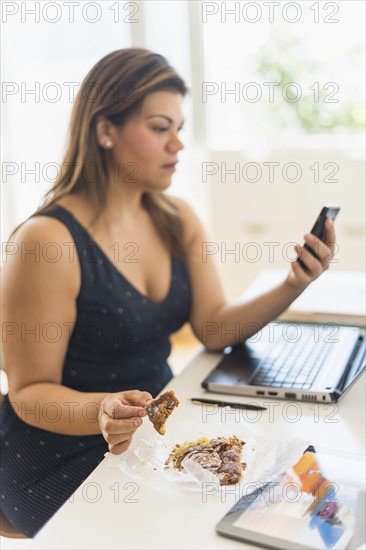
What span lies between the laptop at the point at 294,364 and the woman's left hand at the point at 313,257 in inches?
5.5

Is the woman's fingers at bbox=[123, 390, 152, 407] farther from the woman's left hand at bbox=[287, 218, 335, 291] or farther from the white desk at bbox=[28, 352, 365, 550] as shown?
the woman's left hand at bbox=[287, 218, 335, 291]

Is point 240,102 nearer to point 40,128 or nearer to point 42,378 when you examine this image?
point 40,128

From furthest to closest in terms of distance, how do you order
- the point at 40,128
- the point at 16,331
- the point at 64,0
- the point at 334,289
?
1. the point at 40,128
2. the point at 64,0
3. the point at 334,289
4. the point at 16,331

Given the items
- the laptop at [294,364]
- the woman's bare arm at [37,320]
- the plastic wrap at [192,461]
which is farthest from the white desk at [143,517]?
the woman's bare arm at [37,320]

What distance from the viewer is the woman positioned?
1.21m

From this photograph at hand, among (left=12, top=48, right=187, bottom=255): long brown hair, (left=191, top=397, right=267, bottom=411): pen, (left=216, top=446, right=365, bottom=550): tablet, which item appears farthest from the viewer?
(left=12, top=48, right=187, bottom=255): long brown hair

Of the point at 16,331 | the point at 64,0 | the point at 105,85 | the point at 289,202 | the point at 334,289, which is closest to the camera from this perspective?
the point at 16,331

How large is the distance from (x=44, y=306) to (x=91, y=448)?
0.85ft

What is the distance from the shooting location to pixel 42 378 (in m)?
1.22

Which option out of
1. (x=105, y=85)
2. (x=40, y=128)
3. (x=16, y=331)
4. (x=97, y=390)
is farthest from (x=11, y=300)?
(x=40, y=128)

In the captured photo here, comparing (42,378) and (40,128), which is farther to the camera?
(40,128)

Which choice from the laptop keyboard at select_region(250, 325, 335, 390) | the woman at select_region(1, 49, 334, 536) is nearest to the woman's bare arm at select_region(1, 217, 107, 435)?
the woman at select_region(1, 49, 334, 536)

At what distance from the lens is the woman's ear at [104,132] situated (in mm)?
1368

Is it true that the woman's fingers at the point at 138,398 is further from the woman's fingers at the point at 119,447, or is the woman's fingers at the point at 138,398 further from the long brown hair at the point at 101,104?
the long brown hair at the point at 101,104
